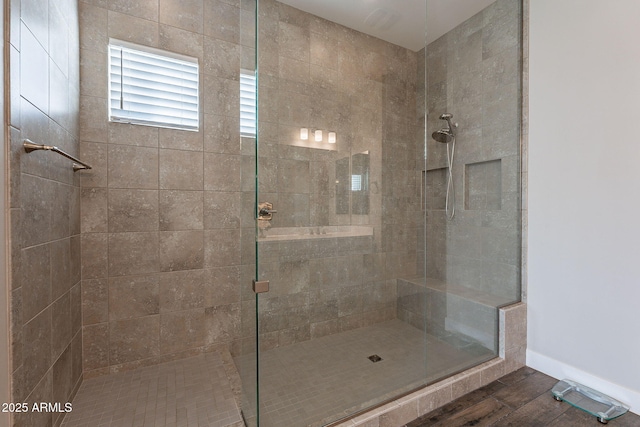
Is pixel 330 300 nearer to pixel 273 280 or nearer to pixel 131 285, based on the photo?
pixel 273 280

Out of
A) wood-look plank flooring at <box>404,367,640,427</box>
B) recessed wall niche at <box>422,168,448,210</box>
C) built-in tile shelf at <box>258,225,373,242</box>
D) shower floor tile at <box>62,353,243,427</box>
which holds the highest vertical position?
recessed wall niche at <box>422,168,448,210</box>

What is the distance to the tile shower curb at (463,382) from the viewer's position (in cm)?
139

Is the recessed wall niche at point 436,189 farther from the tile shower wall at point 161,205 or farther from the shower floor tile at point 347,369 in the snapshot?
the tile shower wall at point 161,205

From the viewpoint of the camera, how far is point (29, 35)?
1078 millimetres

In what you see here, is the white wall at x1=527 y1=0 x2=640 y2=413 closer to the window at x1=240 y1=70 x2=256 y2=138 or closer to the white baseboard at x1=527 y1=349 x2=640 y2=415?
the white baseboard at x1=527 y1=349 x2=640 y2=415

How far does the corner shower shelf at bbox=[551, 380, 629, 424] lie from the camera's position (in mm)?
1478

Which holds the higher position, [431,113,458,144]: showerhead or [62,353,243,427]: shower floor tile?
[431,113,458,144]: showerhead

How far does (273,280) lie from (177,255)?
93cm

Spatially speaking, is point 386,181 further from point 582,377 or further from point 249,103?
point 582,377

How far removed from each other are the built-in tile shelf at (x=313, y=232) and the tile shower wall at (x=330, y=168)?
3 cm

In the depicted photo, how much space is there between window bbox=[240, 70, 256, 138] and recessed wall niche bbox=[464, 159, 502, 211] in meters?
1.67


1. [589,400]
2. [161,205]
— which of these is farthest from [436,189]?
[161,205]

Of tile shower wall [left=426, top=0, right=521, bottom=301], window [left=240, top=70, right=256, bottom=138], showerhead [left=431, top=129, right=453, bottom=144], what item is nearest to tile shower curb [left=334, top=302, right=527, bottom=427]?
tile shower wall [left=426, top=0, right=521, bottom=301]

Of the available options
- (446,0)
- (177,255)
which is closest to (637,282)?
(446,0)
